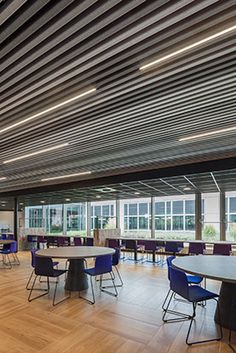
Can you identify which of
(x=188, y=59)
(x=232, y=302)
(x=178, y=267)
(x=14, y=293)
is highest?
(x=188, y=59)

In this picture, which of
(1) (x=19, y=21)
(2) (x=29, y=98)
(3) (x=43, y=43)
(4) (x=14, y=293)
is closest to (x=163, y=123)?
(2) (x=29, y=98)

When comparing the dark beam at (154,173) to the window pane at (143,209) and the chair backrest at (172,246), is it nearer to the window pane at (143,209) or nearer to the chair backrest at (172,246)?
the chair backrest at (172,246)

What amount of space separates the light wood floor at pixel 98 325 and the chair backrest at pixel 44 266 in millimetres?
463

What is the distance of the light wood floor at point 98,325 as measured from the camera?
2.95 metres

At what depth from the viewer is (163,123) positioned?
433 centimetres

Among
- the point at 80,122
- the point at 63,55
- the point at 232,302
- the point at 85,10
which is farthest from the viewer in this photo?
the point at 80,122

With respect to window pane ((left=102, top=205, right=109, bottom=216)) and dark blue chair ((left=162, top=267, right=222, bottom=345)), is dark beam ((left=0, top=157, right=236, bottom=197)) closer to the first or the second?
dark blue chair ((left=162, top=267, right=222, bottom=345))

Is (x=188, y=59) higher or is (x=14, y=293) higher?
(x=188, y=59)

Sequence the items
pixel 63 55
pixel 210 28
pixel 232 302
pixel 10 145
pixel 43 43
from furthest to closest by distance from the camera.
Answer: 1. pixel 10 145
2. pixel 232 302
3. pixel 63 55
4. pixel 43 43
5. pixel 210 28

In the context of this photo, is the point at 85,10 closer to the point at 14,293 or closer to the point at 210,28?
the point at 210,28

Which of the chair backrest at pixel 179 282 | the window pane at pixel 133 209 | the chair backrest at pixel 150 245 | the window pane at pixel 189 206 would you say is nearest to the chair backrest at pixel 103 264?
the chair backrest at pixel 179 282

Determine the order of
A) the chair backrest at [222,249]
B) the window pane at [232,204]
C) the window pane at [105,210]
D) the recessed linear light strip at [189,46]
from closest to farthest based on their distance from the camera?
1. the recessed linear light strip at [189,46]
2. the chair backrest at [222,249]
3. the window pane at [232,204]
4. the window pane at [105,210]

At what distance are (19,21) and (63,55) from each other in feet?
1.67

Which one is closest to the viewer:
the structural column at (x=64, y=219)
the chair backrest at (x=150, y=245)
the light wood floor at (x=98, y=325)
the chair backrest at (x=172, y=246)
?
the light wood floor at (x=98, y=325)
